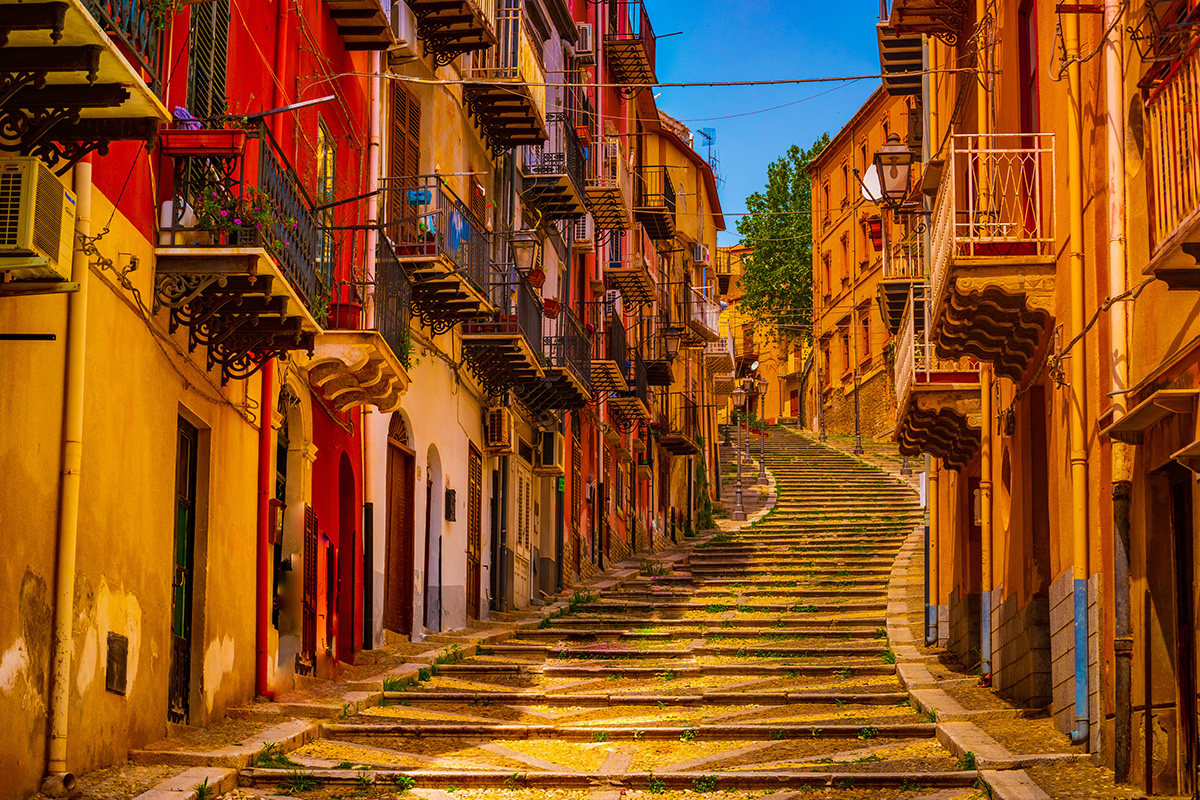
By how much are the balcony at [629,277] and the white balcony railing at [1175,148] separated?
89.0 ft

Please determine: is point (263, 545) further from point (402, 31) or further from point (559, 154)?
point (559, 154)

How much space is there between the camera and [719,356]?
52.9m

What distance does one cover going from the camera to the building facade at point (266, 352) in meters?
8.51

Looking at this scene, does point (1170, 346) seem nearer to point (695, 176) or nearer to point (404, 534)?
point (404, 534)

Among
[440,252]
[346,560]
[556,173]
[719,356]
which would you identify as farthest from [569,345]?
[719,356]

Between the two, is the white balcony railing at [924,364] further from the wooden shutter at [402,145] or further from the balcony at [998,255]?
the wooden shutter at [402,145]

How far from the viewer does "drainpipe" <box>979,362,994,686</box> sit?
15930mm

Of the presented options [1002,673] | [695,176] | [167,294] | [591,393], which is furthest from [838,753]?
[695,176]

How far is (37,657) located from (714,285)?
170 feet

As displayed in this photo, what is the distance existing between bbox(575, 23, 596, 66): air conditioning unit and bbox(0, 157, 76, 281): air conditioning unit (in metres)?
25.6

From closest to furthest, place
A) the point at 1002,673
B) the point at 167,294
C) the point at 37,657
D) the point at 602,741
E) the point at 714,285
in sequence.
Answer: the point at 37,657 → the point at 167,294 → the point at 602,741 → the point at 1002,673 → the point at 714,285

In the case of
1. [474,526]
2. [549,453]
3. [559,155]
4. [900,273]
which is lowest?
[474,526]

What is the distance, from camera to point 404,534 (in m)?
→ 19.5

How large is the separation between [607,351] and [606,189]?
11.1ft
